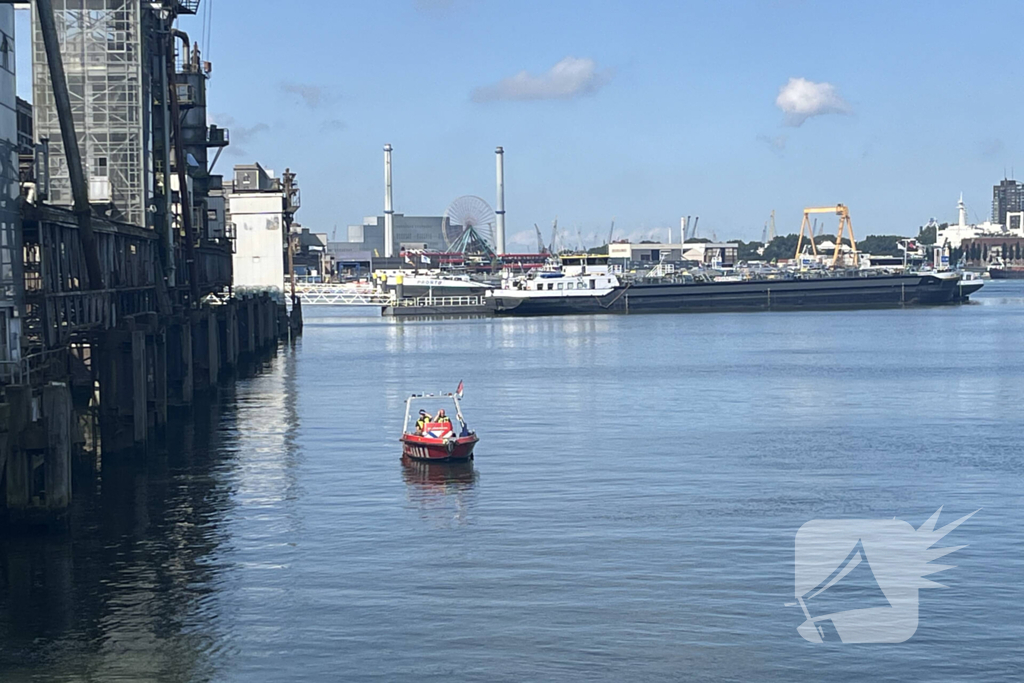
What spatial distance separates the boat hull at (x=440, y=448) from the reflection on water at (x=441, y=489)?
215mm

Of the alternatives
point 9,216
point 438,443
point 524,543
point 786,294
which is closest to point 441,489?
point 438,443

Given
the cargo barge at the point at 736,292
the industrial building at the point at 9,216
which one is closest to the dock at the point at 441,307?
the cargo barge at the point at 736,292

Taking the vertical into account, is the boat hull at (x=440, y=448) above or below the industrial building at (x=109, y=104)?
below

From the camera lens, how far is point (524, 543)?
33031 mm

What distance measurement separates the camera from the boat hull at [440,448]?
4469cm

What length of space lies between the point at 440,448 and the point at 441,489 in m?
3.84

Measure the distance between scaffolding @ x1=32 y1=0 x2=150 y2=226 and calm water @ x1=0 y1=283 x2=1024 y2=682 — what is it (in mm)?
13502

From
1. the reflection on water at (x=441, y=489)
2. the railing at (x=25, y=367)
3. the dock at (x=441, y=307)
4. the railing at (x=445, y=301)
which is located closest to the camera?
the railing at (x=25, y=367)

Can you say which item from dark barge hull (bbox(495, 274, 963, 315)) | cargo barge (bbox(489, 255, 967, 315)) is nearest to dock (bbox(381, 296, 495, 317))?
cargo barge (bbox(489, 255, 967, 315))

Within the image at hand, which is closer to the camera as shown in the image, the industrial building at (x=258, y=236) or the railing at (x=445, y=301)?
the industrial building at (x=258, y=236)

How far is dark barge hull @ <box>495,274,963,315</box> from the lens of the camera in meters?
187

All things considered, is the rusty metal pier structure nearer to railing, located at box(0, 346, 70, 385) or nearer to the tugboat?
railing, located at box(0, 346, 70, 385)

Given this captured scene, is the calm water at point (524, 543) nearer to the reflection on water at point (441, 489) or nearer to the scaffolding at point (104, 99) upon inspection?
the reflection on water at point (441, 489)

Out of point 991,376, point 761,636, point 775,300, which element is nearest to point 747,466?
point 761,636
